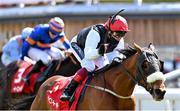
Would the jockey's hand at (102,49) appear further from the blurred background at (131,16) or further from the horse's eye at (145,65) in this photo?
the blurred background at (131,16)

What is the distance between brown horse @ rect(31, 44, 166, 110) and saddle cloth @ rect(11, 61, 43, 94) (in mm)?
2742

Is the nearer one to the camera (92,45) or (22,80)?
(92,45)

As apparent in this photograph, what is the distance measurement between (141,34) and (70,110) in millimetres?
7395

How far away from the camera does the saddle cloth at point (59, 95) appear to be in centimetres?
728

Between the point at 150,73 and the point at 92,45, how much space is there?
2.95 feet

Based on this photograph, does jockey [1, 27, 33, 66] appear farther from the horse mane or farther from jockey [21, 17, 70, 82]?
the horse mane

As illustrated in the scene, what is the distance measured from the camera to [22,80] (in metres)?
10.1

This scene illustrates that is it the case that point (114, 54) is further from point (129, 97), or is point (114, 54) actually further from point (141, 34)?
point (141, 34)

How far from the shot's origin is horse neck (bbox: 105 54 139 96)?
6.84 m

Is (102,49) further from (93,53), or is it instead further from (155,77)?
(155,77)

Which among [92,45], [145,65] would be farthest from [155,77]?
[92,45]

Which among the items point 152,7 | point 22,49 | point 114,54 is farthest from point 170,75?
point 152,7

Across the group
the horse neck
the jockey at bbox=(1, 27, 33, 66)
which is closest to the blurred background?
the jockey at bbox=(1, 27, 33, 66)

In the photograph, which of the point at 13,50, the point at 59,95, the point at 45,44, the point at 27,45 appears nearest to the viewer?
the point at 59,95
